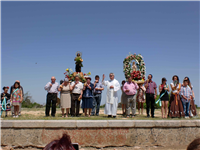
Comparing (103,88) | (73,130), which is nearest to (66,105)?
(103,88)

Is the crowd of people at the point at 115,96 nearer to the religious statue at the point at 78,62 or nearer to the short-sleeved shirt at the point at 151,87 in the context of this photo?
the short-sleeved shirt at the point at 151,87

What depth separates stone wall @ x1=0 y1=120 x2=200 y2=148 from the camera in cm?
609

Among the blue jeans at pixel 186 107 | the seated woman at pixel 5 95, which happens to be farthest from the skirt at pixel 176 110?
the seated woman at pixel 5 95

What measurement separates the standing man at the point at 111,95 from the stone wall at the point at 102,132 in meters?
2.34

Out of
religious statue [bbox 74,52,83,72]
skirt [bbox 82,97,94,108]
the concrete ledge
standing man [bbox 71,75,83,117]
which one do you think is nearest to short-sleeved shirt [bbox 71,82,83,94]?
standing man [bbox 71,75,83,117]

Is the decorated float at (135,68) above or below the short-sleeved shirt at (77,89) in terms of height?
above

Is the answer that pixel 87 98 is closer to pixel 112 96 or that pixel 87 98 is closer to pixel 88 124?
pixel 112 96

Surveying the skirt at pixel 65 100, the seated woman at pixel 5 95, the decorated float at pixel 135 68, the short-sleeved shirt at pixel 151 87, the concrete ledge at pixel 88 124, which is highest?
the decorated float at pixel 135 68

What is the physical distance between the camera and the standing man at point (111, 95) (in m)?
8.76

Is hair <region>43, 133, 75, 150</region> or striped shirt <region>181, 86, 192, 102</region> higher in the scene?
striped shirt <region>181, 86, 192, 102</region>

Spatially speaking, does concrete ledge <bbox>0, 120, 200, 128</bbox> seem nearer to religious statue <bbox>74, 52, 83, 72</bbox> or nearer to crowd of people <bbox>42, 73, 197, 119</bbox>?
crowd of people <bbox>42, 73, 197, 119</bbox>

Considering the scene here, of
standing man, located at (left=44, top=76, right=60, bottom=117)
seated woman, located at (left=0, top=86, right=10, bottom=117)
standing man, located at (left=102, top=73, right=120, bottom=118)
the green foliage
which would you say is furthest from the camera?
the green foliage

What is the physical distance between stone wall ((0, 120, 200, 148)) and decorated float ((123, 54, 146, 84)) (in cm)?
453

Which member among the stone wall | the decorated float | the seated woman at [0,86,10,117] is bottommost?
the stone wall
